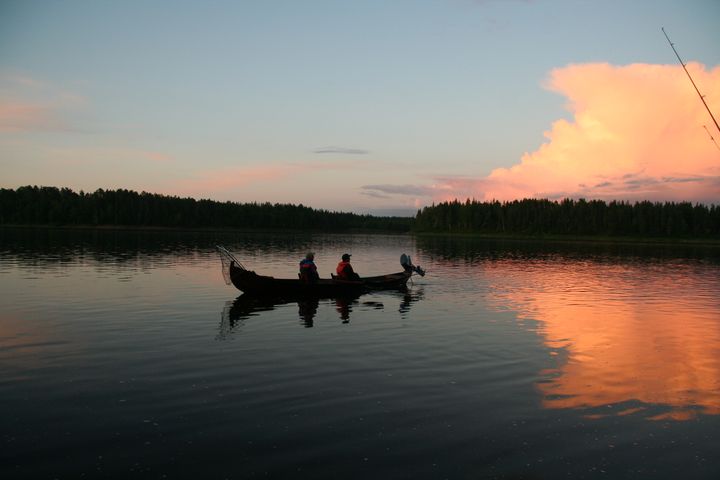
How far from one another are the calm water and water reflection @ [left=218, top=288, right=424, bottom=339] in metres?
0.28

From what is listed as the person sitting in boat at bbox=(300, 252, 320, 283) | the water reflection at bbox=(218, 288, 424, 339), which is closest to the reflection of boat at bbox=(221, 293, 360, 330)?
the water reflection at bbox=(218, 288, 424, 339)

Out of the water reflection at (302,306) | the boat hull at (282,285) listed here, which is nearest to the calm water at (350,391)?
the water reflection at (302,306)

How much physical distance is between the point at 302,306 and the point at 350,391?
16.4 meters

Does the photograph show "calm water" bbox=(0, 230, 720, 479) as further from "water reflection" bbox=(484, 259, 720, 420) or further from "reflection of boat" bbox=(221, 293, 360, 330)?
"reflection of boat" bbox=(221, 293, 360, 330)

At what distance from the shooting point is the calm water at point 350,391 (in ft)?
33.0

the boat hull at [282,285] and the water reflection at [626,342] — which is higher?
the boat hull at [282,285]

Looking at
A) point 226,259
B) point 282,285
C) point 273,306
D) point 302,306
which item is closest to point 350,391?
point 302,306

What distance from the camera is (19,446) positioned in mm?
10164

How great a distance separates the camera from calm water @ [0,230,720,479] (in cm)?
1005

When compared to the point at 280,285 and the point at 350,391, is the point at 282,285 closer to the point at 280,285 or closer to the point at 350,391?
the point at 280,285

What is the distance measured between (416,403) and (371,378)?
8.09 feet

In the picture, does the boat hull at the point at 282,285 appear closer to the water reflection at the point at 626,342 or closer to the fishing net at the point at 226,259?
the fishing net at the point at 226,259

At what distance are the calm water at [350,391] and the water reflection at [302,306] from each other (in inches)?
10.9

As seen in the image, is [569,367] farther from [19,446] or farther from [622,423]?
[19,446]
